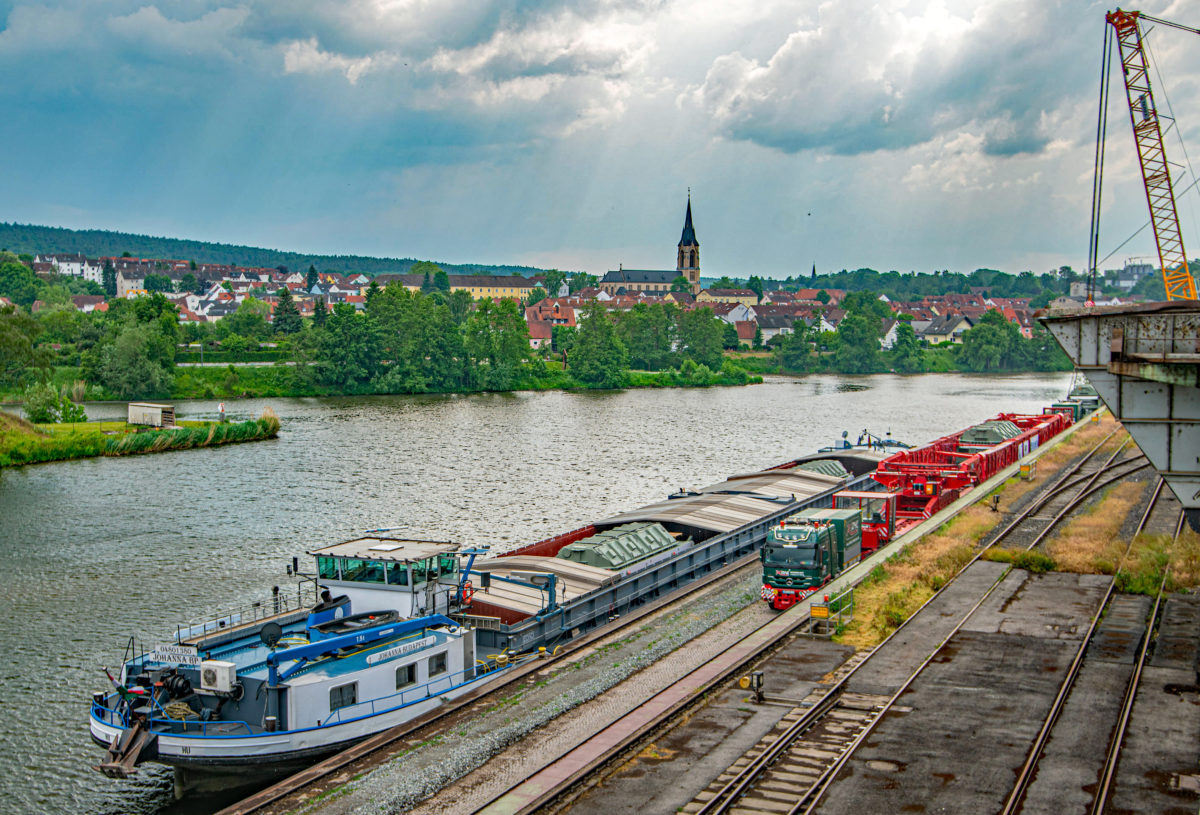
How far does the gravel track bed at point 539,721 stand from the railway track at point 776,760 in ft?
2.42

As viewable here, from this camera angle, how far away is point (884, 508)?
41.2 metres

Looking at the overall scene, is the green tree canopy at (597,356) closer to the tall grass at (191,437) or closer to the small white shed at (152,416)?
the tall grass at (191,437)

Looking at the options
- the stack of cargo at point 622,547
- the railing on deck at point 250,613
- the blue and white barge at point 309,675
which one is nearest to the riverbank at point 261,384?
the railing on deck at point 250,613

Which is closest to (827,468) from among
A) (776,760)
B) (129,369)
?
(776,760)

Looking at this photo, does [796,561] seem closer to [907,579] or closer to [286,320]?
[907,579]

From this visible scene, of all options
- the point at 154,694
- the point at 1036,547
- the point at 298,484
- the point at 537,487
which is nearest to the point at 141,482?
the point at 298,484

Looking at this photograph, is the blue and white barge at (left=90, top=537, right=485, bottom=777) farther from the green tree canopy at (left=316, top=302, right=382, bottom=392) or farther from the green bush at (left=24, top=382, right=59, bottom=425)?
the green tree canopy at (left=316, top=302, right=382, bottom=392)

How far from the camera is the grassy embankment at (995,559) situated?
3020 cm

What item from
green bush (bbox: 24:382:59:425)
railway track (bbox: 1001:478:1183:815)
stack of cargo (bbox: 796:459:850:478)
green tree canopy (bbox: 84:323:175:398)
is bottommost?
railway track (bbox: 1001:478:1183:815)

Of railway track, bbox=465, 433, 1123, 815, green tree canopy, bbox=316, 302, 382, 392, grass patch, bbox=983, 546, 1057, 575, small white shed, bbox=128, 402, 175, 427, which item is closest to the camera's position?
railway track, bbox=465, 433, 1123, 815

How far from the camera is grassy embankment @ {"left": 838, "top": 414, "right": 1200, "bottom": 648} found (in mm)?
30203

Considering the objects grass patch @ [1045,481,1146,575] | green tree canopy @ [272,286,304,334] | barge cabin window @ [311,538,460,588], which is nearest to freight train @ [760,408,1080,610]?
grass patch @ [1045,481,1146,575]

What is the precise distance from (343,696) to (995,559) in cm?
2433

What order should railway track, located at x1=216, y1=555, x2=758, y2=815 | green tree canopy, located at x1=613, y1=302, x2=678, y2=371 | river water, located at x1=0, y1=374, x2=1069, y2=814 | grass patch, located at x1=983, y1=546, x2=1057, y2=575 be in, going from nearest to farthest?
railway track, located at x1=216, y1=555, x2=758, y2=815
river water, located at x1=0, y1=374, x2=1069, y2=814
grass patch, located at x1=983, y1=546, x2=1057, y2=575
green tree canopy, located at x1=613, y1=302, x2=678, y2=371
